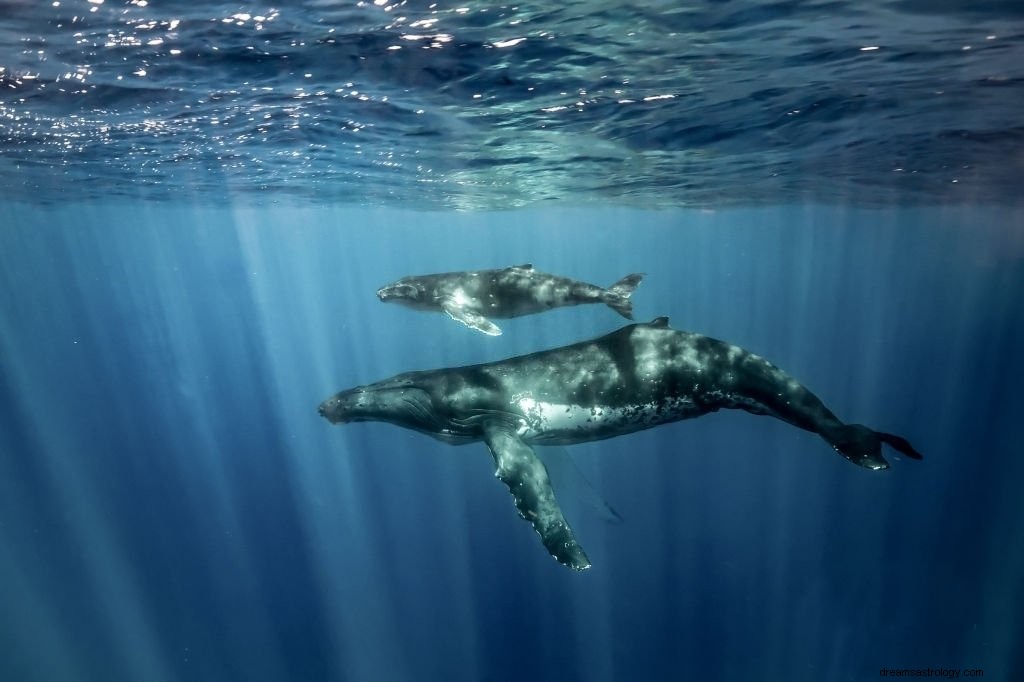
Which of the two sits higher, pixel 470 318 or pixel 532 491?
pixel 470 318

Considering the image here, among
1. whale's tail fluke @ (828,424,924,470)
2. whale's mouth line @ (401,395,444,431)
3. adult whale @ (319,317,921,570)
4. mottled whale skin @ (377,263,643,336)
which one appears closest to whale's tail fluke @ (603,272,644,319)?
mottled whale skin @ (377,263,643,336)

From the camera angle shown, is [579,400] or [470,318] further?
[470,318]

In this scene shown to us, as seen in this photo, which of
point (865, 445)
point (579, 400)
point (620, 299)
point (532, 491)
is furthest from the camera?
point (620, 299)

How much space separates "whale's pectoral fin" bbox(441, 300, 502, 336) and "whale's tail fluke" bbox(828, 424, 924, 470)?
5.43 metres

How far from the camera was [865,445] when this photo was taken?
7.12m

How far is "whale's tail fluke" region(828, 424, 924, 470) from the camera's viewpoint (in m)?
6.95

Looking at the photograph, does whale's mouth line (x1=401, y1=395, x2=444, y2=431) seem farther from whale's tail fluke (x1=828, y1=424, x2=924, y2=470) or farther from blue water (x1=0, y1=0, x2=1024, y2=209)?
blue water (x1=0, y1=0, x2=1024, y2=209)

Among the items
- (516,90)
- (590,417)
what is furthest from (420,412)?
(516,90)

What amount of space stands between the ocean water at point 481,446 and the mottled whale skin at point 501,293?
135 inches

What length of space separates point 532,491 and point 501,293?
5.42 meters

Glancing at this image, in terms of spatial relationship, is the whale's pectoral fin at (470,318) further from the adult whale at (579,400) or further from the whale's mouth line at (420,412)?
the whale's mouth line at (420,412)

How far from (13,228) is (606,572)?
52.0m

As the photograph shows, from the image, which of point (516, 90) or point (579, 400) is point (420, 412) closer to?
point (579, 400)

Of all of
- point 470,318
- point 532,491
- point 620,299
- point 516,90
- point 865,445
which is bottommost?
point 532,491
